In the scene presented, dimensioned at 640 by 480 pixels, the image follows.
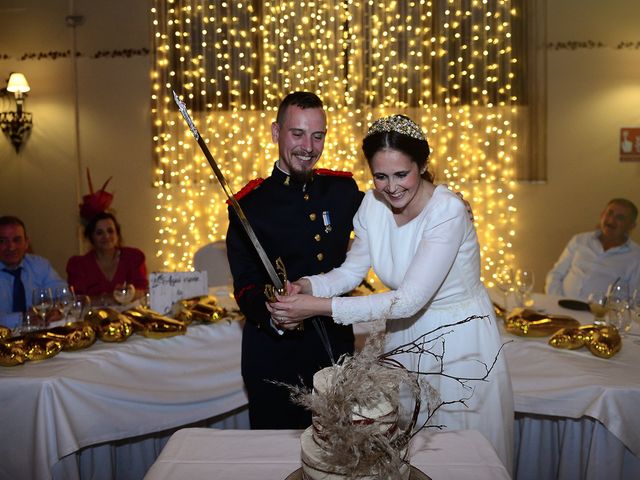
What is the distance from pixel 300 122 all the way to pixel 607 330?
52.7 inches

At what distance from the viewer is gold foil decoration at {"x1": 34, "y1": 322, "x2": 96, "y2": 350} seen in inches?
99.1

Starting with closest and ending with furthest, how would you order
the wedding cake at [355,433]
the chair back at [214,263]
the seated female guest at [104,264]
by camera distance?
the wedding cake at [355,433]
the seated female guest at [104,264]
the chair back at [214,263]

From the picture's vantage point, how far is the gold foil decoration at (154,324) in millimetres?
2791

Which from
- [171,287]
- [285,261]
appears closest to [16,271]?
[171,287]

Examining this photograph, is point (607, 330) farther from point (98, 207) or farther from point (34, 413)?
point (98, 207)

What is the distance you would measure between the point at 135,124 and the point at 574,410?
4686mm

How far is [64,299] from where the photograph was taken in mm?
2855

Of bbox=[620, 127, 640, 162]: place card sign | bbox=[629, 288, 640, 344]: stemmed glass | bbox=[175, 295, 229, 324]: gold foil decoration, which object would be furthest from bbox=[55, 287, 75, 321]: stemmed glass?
bbox=[620, 127, 640, 162]: place card sign

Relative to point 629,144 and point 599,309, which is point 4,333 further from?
point 629,144

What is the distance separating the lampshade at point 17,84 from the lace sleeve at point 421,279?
4.92 m

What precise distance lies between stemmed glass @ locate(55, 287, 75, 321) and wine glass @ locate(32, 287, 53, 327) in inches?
1.4

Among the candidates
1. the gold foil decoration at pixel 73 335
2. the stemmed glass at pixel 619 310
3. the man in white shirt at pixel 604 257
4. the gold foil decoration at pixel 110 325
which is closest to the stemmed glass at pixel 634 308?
the stemmed glass at pixel 619 310

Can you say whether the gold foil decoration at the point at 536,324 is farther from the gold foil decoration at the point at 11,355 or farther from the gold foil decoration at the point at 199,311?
the gold foil decoration at the point at 11,355

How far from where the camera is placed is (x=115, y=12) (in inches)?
228
